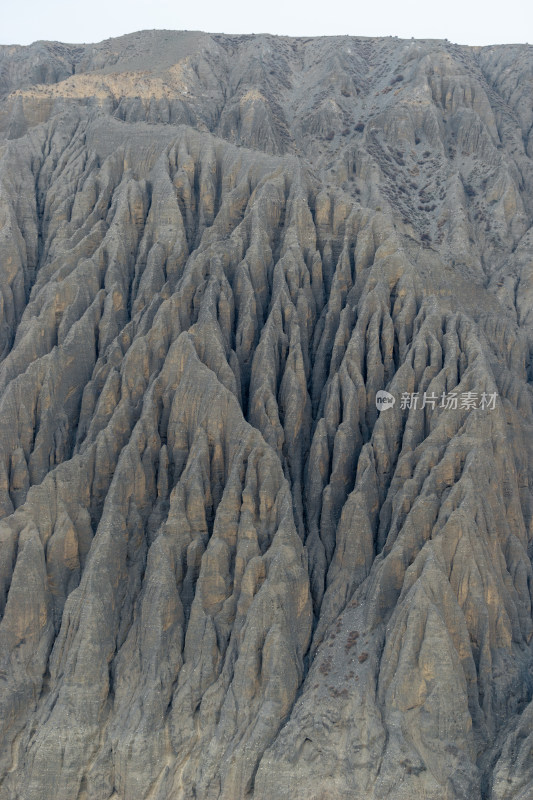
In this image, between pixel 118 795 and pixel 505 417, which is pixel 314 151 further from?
pixel 118 795

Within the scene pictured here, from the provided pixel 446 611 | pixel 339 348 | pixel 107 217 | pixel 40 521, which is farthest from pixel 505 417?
pixel 107 217

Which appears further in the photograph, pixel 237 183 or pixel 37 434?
pixel 237 183

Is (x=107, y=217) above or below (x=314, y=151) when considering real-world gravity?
below

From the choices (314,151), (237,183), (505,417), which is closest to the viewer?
(505,417)

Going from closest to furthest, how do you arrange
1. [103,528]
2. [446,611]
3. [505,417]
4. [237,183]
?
1. [446,611]
2. [103,528]
3. [505,417]
4. [237,183]

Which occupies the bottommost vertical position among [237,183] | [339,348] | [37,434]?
[37,434]

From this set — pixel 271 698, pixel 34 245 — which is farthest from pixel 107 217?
pixel 271 698

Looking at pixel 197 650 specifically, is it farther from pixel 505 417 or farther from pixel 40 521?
pixel 505 417
